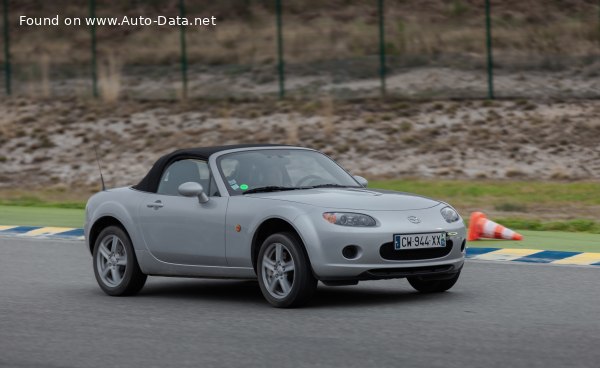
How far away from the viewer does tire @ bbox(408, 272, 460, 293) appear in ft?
39.5

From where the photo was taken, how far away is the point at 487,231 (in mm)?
16766

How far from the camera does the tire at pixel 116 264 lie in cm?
1243

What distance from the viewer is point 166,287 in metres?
13.2

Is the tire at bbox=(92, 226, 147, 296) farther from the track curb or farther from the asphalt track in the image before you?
the track curb

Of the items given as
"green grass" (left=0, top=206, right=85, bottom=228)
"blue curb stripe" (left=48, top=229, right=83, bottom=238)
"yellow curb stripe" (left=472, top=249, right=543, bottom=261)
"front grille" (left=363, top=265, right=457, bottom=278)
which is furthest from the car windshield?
"green grass" (left=0, top=206, right=85, bottom=228)

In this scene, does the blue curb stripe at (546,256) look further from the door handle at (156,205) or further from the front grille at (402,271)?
the door handle at (156,205)

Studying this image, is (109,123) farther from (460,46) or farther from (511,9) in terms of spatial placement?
(511,9)

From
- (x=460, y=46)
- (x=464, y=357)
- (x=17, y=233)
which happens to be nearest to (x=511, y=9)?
(x=460, y=46)

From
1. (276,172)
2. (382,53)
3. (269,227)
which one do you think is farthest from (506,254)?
(382,53)

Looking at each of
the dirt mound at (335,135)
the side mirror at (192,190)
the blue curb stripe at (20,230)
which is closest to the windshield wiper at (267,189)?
the side mirror at (192,190)

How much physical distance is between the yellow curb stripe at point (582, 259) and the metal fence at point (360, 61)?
17.8 metres

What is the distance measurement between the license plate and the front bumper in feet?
0.13

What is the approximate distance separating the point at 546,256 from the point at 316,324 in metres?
5.39

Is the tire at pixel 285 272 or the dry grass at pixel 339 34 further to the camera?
the dry grass at pixel 339 34
